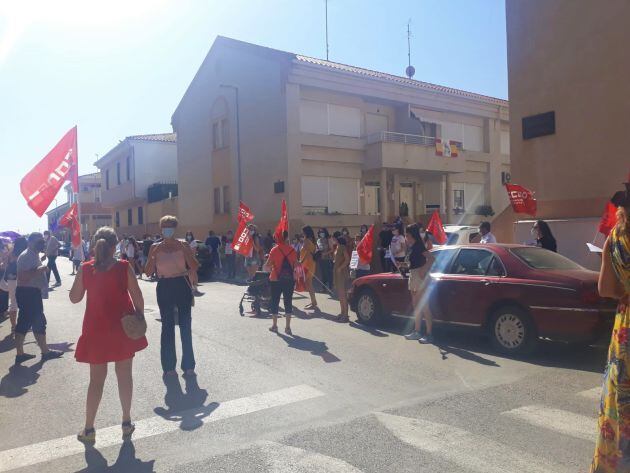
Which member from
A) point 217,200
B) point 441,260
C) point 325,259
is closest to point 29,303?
point 441,260

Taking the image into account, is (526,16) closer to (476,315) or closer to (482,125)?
(476,315)

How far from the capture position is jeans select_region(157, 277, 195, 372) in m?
6.66

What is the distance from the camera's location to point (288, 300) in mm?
9500

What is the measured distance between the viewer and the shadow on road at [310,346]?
24.9 feet

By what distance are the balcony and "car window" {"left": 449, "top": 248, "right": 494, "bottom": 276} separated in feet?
49.9

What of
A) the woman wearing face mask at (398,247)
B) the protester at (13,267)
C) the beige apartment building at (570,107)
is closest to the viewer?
the protester at (13,267)

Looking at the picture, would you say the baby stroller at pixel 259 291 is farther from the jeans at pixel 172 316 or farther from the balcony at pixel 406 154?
the balcony at pixel 406 154

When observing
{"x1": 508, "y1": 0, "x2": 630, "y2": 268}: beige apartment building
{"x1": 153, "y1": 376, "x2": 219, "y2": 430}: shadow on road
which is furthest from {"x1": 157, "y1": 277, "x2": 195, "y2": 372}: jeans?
{"x1": 508, "y1": 0, "x2": 630, "y2": 268}: beige apartment building

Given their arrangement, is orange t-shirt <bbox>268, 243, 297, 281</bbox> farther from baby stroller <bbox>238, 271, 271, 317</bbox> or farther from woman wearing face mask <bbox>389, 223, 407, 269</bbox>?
woman wearing face mask <bbox>389, 223, 407, 269</bbox>

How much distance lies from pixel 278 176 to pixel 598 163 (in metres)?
13.1

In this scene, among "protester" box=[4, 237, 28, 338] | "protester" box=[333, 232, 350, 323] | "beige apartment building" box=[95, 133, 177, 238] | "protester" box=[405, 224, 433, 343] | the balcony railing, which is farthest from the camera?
"beige apartment building" box=[95, 133, 177, 238]

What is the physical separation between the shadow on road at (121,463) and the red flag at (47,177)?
6386mm

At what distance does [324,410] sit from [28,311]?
4874 mm

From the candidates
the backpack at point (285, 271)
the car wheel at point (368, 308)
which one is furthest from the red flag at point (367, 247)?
the backpack at point (285, 271)
